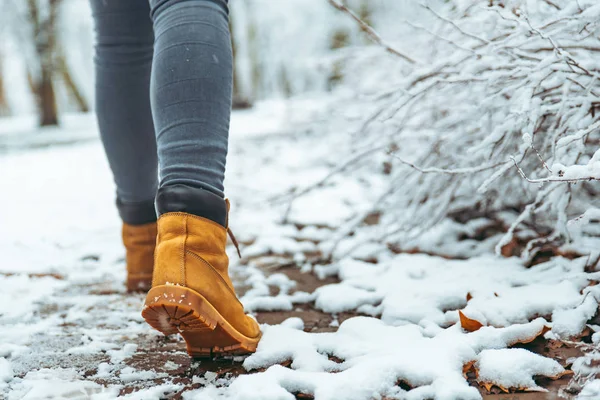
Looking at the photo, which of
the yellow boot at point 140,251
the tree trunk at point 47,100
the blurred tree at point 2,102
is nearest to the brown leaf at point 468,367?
the yellow boot at point 140,251

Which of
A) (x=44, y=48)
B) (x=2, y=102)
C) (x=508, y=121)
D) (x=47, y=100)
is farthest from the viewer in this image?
(x=2, y=102)

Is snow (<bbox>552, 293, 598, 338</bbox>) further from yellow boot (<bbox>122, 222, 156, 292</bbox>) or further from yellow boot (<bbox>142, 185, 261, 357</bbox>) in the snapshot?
yellow boot (<bbox>122, 222, 156, 292</bbox>)

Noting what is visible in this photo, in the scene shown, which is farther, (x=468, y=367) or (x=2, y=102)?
(x=2, y=102)

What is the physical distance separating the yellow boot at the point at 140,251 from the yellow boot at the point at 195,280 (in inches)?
20.1

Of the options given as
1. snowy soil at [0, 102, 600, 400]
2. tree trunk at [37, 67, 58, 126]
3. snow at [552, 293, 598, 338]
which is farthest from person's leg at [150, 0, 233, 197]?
tree trunk at [37, 67, 58, 126]

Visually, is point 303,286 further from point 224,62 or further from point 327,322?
point 224,62

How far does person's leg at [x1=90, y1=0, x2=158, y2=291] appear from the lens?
53.3 inches

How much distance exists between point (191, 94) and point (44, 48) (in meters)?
11.1

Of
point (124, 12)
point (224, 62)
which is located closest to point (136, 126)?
point (124, 12)

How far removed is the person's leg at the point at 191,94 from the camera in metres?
0.97

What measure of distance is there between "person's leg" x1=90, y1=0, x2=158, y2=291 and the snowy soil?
288 millimetres

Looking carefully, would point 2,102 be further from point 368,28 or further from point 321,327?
point 321,327

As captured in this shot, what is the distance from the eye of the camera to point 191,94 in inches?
38.0

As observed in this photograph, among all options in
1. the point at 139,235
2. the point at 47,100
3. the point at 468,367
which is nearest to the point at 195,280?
the point at 468,367
